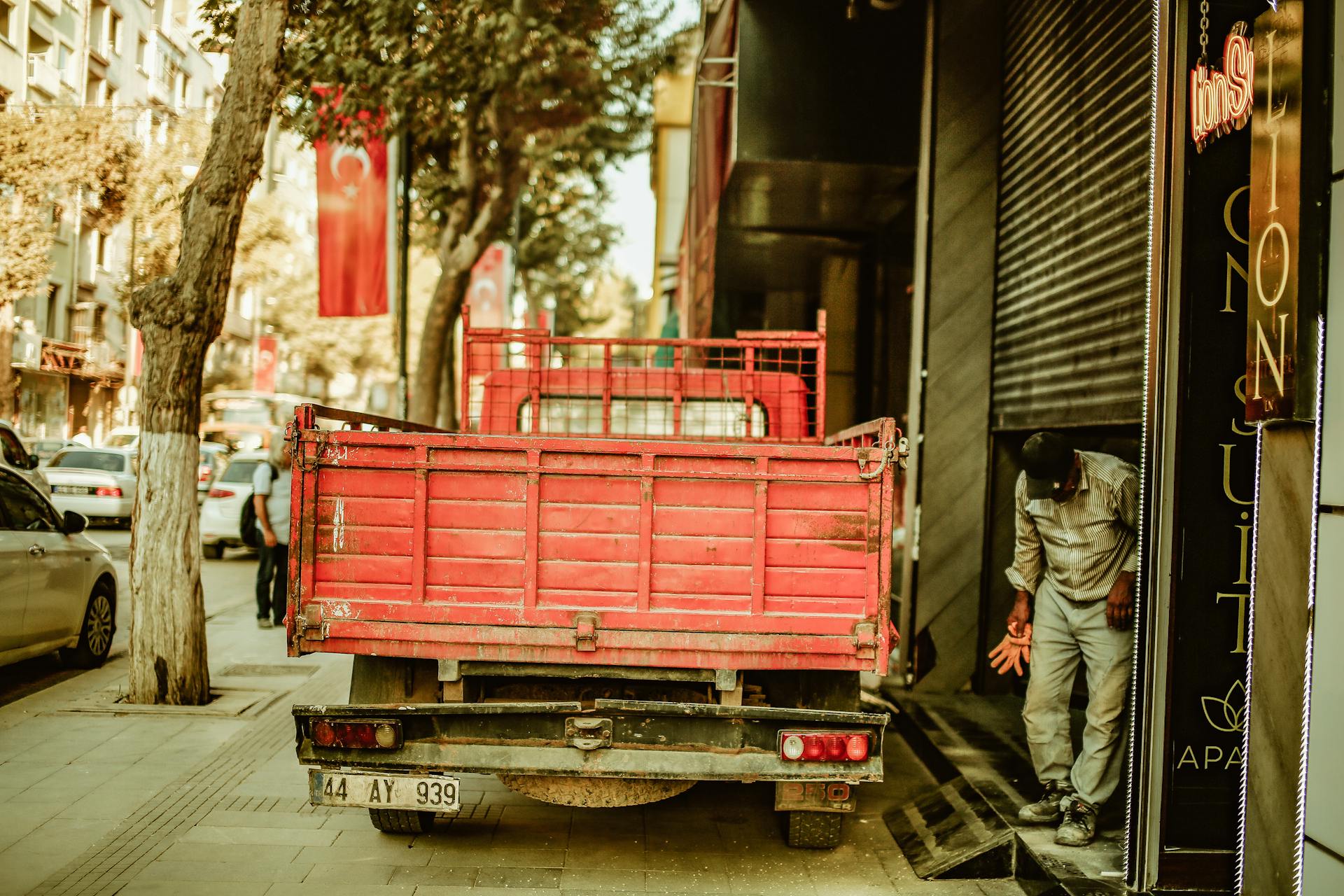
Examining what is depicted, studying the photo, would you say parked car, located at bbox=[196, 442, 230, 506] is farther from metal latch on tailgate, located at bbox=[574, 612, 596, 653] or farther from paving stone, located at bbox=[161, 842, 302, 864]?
metal latch on tailgate, located at bbox=[574, 612, 596, 653]

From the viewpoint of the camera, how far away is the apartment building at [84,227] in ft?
93.8

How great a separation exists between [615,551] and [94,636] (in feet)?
20.2

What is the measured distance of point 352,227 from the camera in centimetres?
1301

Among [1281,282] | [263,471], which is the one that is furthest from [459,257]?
[1281,282]

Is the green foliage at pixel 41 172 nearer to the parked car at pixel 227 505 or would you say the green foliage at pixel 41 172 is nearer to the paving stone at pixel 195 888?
the parked car at pixel 227 505

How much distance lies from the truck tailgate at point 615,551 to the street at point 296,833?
1047 millimetres

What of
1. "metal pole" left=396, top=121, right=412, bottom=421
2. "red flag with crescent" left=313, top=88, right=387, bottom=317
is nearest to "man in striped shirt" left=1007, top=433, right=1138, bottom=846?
"red flag with crescent" left=313, top=88, right=387, bottom=317

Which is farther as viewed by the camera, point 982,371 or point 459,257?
point 459,257

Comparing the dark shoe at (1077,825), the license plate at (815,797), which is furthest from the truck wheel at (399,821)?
the dark shoe at (1077,825)

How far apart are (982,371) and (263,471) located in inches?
247

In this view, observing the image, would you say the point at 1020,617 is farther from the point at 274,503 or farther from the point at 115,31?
the point at 115,31

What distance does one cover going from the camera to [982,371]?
25.2ft

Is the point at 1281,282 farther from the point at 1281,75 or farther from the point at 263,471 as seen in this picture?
the point at 263,471

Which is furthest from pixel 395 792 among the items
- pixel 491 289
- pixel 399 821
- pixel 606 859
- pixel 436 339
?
pixel 491 289
